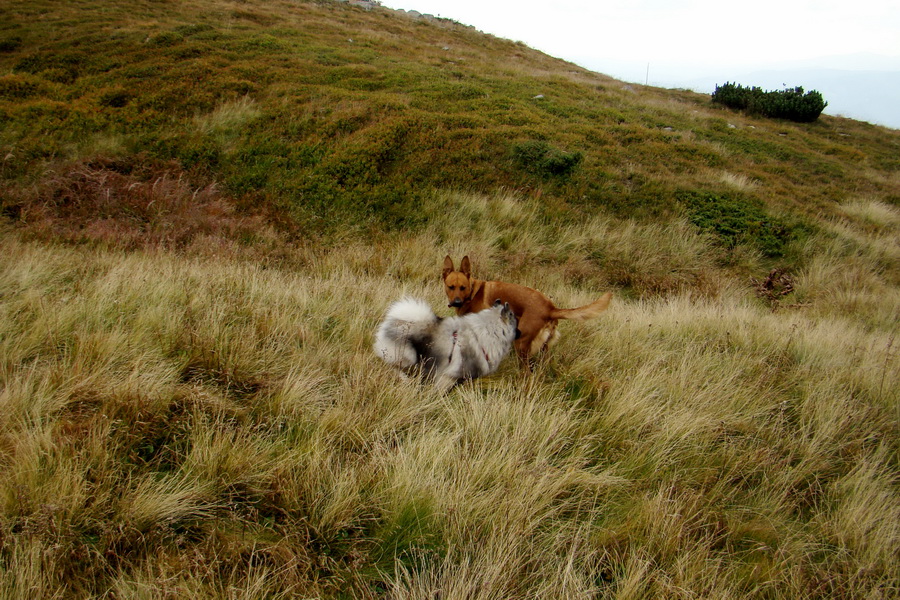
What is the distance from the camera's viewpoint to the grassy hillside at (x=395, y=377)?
200 centimetres

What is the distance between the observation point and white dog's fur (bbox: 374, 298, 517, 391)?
3.60 metres

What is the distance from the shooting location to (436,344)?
365 cm

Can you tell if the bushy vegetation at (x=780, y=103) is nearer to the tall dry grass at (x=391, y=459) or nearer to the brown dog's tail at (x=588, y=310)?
the tall dry grass at (x=391, y=459)

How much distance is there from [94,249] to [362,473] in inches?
Result: 246

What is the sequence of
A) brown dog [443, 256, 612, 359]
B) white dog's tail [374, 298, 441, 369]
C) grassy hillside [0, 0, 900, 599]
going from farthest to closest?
brown dog [443, 256, 612, 359] < white dog's tail [374, 298, 441, 369] < grassy hillside [0, 0, 900, 599]

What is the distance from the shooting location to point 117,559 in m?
1.76

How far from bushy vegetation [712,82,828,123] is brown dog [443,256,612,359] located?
25219 millimetres

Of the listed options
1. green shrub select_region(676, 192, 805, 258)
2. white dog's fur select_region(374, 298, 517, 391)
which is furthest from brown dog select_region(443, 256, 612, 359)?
green shrub select_region(676, 192, 805, 258)

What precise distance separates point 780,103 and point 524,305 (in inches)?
1022

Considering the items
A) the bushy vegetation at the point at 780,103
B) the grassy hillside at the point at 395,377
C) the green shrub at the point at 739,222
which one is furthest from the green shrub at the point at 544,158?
the bushy vegetation at the point at 780,103

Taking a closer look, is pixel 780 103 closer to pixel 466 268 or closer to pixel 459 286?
pixel 466 268

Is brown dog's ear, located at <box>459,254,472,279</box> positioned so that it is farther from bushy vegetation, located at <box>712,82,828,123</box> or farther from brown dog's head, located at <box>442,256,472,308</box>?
bushy vegetation, located at <box>712,82,828,123</box>

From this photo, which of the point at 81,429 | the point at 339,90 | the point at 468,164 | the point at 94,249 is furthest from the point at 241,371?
the point at 339,90

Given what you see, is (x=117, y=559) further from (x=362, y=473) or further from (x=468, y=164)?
(x=468, y=164)
